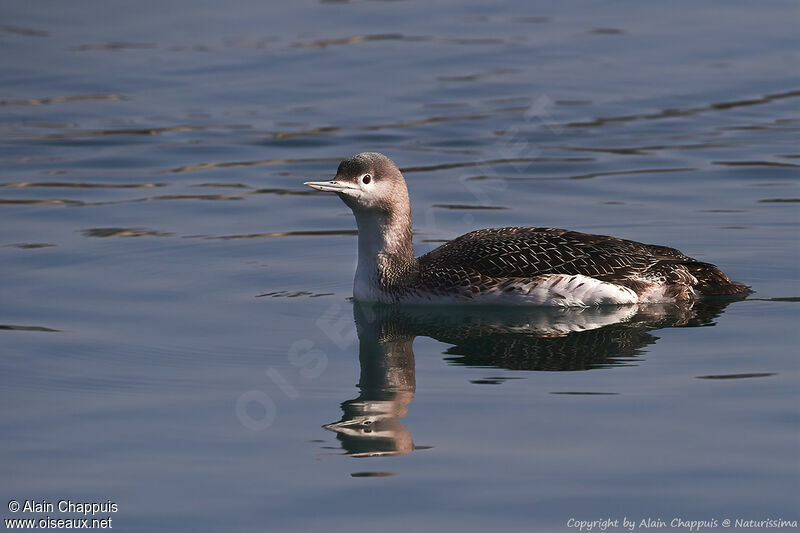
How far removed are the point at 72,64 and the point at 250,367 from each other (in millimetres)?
14559

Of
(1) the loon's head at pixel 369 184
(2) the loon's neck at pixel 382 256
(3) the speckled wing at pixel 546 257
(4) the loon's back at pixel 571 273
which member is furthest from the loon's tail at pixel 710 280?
(1) the loon's head at pixel 369 184

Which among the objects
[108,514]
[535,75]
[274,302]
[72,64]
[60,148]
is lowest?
[108,514]

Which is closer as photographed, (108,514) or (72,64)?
(108,514)

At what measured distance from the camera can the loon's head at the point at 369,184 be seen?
927 centimetres

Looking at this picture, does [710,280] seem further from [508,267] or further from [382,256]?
[382,256]

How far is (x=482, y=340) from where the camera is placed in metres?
8.84

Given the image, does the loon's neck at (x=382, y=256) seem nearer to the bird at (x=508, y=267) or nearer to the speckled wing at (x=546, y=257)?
the bird at (x=508, y=267)

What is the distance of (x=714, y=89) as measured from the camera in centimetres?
1848

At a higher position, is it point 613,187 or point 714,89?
point 714,89

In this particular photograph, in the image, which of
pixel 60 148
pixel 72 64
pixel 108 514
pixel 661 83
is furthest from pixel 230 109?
pixel 108 514

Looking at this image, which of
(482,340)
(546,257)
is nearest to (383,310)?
(482,340)

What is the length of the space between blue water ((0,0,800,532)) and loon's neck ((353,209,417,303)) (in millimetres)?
195

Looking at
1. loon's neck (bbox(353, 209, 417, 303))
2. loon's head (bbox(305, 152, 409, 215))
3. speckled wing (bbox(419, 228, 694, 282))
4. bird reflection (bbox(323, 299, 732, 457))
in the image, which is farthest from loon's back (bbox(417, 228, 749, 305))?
loon's head (bbox(305, 152, 409, 215))

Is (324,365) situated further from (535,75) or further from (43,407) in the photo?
(535,75)
